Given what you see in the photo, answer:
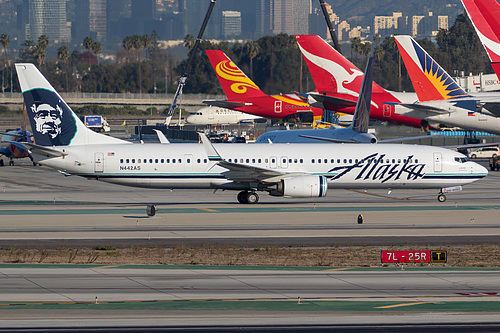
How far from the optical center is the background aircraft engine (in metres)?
42.7

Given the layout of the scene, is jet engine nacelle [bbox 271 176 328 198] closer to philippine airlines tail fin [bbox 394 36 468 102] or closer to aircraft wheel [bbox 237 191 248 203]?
aircraft wheel [bbox 237 191 248 203]

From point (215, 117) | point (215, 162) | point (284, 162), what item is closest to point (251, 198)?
point (284, 162)

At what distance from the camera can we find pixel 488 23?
33.5 m

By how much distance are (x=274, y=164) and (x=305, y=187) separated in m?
3.36

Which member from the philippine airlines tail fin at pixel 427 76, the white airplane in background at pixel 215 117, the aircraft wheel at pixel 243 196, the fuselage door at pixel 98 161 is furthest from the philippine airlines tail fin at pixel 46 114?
the white airplane in background at pixel 215 117

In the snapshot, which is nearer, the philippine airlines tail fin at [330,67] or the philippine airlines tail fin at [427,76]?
the philippine airlines tail fin at [427,76]

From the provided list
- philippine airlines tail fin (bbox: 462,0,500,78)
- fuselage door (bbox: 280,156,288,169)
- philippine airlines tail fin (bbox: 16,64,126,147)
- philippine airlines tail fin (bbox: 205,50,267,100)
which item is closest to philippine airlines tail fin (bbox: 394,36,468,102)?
philippine airlines tail fin (bbox: 205,50,267,100)

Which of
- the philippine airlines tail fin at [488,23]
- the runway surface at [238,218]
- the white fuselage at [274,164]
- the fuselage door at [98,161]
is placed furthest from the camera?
the white fuselage at [274,164]

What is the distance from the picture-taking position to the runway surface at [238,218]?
33.0m

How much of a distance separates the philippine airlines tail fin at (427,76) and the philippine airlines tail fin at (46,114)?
101 ft

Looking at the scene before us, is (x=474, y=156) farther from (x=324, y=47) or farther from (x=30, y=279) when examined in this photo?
(x=30, y=279)

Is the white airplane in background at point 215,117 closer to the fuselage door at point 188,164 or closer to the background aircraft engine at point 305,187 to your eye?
the fuselage door at point 188,164

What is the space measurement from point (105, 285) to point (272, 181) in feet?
72.0

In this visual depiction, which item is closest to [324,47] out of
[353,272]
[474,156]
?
[474,156]
